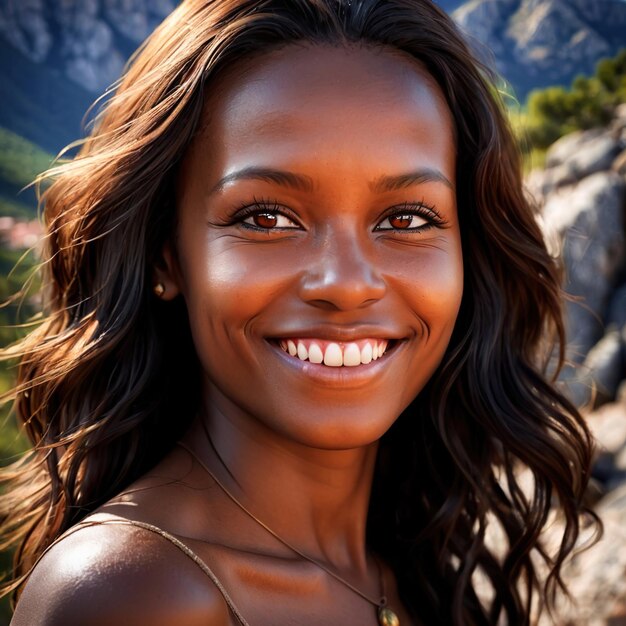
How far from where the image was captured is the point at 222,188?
1708 millimetres

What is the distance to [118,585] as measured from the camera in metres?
1.36

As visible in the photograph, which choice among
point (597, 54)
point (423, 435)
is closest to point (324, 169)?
point (423, 435)

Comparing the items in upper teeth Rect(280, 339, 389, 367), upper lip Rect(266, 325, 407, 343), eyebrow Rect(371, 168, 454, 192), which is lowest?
upper teeth Rect(280, 339, 389, 367)

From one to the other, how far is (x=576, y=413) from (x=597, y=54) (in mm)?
8833

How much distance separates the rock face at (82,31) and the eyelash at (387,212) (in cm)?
Result: 413

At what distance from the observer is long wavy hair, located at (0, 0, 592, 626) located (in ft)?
5.94

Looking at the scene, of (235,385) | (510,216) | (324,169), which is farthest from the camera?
(510,216)

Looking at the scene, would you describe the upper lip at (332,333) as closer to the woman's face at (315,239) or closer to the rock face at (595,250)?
the woman's face at (315,239)

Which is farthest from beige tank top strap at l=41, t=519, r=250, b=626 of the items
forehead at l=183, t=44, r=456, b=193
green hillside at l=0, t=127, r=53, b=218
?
green hillside at l=0, t=127, r=53, b=218

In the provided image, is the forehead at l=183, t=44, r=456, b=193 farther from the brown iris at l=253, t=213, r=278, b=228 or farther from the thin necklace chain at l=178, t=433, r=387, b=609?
the thin necklace chain at l=178, t=433, r=387, b=609

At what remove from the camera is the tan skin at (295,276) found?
1625 mm

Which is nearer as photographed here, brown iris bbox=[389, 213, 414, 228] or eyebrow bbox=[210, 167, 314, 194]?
eyebrow bbox=[210, 167, 314, 194]

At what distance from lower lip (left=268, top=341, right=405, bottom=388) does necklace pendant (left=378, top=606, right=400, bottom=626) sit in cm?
65

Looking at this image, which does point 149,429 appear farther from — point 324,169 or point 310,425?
point 324,169
